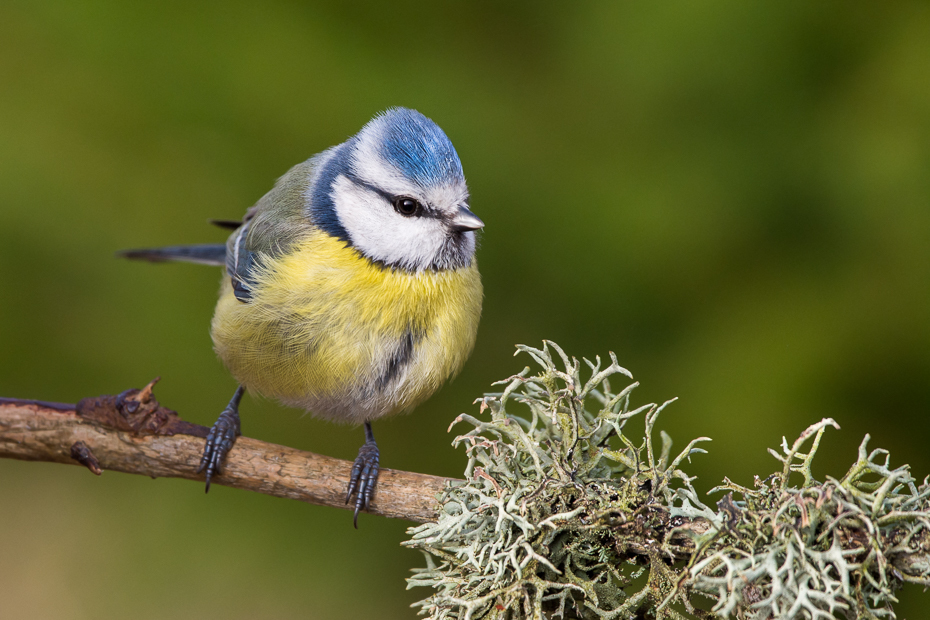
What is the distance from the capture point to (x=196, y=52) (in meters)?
1.77

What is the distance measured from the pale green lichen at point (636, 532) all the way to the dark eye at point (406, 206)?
0.45 m

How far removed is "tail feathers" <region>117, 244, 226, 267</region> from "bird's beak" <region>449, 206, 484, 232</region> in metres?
0.72

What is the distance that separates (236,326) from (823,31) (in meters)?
1.34

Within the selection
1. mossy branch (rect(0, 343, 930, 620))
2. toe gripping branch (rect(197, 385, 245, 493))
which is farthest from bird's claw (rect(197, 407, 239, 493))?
mossy branch (rect(0, 343, 930, 620))

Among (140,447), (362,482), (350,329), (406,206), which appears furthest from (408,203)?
(140,447)

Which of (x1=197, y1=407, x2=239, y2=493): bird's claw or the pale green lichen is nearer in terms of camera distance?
the pale green lichen

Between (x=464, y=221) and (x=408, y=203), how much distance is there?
0.11m

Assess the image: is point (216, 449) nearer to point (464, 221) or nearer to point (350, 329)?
point (350, 329)

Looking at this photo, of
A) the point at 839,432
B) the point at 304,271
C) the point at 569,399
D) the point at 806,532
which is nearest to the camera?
the point at 806,532

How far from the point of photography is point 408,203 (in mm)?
1389

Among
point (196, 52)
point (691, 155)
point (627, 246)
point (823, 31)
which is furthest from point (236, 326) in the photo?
point (823, 31)

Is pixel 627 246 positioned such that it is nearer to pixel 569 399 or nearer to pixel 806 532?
pixel 569 399

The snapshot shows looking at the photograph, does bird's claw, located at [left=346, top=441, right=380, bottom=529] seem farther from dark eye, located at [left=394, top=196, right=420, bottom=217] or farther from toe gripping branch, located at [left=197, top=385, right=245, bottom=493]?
dark eye, located at [left=394, top=196, right=420, bottom=217]

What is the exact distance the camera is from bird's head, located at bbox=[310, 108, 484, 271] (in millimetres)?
1365
